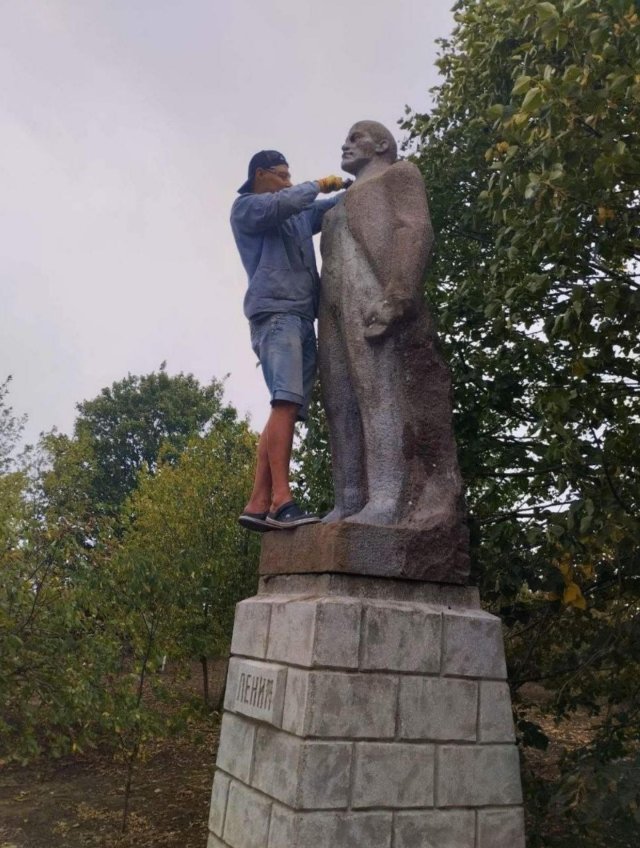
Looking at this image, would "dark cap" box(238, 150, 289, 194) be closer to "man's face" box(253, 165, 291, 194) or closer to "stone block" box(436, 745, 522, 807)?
"man's face" box(253, 165, 291, 194)

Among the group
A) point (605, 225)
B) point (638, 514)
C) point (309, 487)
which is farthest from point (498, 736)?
point (309, 487)

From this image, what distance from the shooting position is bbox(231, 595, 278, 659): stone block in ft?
13.7

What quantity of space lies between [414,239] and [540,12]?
170cm

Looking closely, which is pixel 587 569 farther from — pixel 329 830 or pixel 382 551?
pixel 329 830

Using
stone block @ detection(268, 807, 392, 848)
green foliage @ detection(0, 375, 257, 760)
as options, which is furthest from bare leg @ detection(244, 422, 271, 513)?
green foliage @ detection(0, 375, 257, 760)

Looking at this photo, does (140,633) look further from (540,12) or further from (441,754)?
(540,12)

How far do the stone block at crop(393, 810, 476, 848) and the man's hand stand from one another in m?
2.37

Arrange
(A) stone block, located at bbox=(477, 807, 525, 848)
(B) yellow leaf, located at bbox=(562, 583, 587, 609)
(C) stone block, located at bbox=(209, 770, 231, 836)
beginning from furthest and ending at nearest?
(B) yellow leaf, located at bbox=(562, 583, 587, 609) → (C) stone block, located at bbox=(209, 770, 231, 836) → (A) stone block, located at bbox=(477, 807, 525, 848)

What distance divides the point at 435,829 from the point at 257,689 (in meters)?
1.04

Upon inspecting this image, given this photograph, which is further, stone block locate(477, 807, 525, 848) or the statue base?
the statue base

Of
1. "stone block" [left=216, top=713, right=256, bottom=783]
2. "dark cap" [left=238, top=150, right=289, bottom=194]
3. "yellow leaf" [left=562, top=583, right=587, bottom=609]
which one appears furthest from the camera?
"yellow leaf" [left=562, top=583, right=587, bottom=609]

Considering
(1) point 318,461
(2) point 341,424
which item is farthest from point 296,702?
(1) point 318,461

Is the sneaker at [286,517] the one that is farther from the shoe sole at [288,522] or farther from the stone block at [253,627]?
the stone block at [253,627]

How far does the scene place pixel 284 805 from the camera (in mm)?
3549
